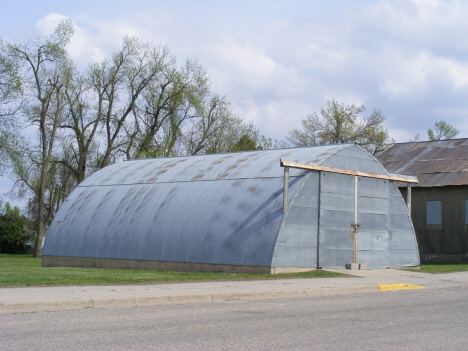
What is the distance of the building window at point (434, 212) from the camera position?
124 feet

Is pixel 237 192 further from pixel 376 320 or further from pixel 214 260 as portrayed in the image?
pixel 376 320

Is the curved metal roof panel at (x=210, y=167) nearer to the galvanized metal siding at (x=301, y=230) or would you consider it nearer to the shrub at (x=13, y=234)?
the galvanized metal siding at (x=301, y=230)

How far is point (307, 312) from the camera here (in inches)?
490

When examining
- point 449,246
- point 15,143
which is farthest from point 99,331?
point 15,143

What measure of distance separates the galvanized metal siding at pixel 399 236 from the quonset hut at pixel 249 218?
45 mm

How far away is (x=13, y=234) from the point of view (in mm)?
63781

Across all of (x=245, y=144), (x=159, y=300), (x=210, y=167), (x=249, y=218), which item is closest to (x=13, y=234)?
(x=245, y=144)

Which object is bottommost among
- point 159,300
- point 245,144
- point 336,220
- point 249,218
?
point 159,300

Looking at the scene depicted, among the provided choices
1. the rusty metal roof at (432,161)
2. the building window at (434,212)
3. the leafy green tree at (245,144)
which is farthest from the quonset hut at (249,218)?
the leafy green tree at (245,144)

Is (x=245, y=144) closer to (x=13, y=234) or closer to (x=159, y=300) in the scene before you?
(x=13, y=234)

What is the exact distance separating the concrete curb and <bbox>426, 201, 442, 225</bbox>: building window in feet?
69.6

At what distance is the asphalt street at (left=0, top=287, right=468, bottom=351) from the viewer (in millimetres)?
8539

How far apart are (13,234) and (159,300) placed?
54.1m

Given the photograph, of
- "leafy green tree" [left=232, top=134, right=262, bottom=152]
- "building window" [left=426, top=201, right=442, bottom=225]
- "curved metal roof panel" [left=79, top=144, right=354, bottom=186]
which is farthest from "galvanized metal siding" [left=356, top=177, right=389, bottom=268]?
"leafy green tree" [left=232, top=134, right=262, bottom=152]
